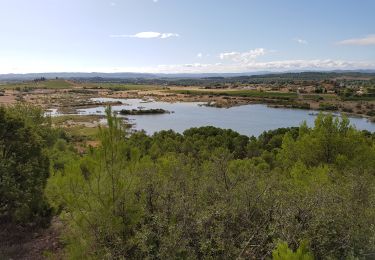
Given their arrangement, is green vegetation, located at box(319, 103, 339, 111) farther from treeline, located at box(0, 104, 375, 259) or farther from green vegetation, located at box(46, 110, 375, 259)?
green vegetation, located at box(46, 110, 375, 259)

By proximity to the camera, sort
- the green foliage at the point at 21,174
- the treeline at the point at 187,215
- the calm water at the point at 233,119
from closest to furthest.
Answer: the treeline at the point at 187,215 → the green foliage at the point at 21,174 → the calm water at the point at 233,119

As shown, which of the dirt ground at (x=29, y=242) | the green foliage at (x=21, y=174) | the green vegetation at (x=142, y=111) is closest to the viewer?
the dirt ground at (x=29, y=242)

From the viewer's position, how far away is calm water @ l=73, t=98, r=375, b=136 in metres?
81.6

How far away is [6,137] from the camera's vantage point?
60.5ft

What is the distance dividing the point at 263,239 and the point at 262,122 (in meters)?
79.4

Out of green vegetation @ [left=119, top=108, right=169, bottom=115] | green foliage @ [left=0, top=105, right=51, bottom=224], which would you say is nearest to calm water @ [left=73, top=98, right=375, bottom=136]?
green vegetation @ [left=119, top=108, right=169, bottom=115]

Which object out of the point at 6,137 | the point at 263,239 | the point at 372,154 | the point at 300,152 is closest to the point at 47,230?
the point at 6,137

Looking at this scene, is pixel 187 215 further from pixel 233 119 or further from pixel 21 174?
pixel 233 119

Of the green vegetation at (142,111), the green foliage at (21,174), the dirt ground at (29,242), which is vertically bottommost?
the green vegetation at (142,111)

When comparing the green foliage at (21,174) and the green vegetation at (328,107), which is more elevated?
the green foliage at (21,174)

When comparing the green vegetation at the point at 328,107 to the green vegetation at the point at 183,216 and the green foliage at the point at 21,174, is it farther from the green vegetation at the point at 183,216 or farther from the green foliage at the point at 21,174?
the green vegetation at the point at 183,216

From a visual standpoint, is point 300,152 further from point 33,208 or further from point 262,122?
point 262,122

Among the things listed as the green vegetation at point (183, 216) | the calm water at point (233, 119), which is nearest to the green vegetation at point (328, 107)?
the calm water at point (233, 119)

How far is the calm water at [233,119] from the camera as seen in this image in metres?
81.6
